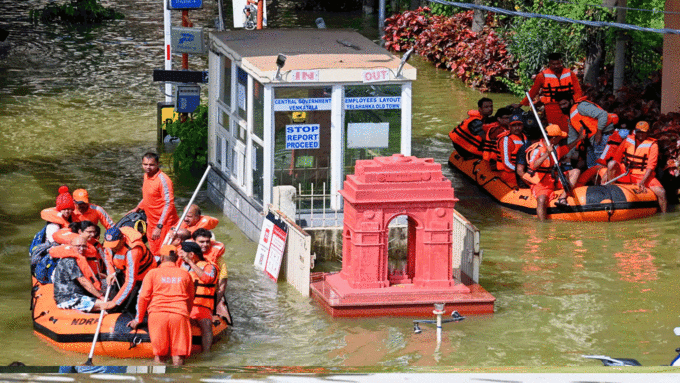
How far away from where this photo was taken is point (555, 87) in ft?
67.4

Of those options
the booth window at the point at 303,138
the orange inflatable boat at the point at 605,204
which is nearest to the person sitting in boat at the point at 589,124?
the orange inflatable boat at the point at 605,204

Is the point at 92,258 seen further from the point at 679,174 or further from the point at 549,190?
the point at 679,174

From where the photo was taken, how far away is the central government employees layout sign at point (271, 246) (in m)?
14.9

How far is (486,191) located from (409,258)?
5.58m

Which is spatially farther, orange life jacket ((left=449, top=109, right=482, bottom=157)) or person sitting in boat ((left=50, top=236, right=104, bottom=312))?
orange life jacket ((left=449, top=109, right=482, bottom=157))

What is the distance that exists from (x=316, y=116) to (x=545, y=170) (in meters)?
4.44

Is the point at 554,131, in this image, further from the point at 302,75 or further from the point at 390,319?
the point at 390,319

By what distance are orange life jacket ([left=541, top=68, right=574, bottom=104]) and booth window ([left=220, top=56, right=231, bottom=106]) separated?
594 centimetres

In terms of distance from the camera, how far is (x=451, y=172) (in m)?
21.1

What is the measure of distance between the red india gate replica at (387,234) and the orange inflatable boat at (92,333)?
5.67 ft

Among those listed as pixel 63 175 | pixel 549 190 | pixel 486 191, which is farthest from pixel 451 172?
pixel 63 175

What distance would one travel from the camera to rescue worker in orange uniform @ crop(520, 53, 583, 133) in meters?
20.5

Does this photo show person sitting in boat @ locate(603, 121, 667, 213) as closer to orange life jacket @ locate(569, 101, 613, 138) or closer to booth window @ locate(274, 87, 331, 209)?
orange life jacket @ locate(569, 101, 613, 138)

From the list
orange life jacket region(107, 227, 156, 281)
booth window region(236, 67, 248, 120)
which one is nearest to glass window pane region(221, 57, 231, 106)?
booth window region(236, 67, 248, 120)
